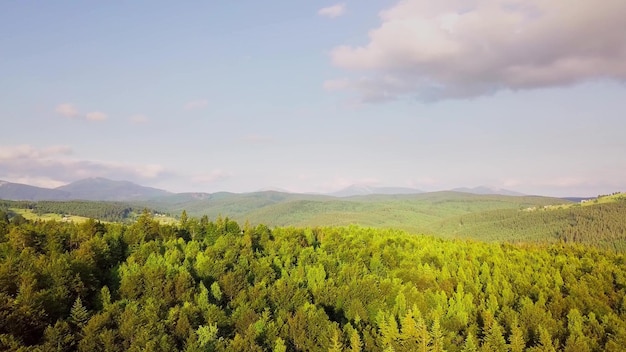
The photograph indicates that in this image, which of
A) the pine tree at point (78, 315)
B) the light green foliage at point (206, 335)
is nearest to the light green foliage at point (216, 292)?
the light green foliage at point (206, 335)

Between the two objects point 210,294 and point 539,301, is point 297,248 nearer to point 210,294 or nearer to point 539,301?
point 210,294

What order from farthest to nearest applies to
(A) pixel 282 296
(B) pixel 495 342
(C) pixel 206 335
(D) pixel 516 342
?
(A) pixel 282 296 < (B) pixel 495 342 < (D) pixel 516 342 < (C) pixel 206 335

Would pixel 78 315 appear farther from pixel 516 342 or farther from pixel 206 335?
pixel 516 342

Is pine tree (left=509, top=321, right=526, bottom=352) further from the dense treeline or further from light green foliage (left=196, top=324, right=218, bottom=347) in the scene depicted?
light green foliage (left=196, top=324, right=218, bottom=347)

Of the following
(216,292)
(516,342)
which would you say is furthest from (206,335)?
(516,342)

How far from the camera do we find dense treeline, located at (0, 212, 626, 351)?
224 ft

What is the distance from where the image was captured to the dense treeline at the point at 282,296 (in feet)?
224

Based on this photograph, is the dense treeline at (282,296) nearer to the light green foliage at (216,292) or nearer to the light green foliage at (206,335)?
the light green foliage at (216,292)

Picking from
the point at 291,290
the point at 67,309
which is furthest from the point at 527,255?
the point at 67,309

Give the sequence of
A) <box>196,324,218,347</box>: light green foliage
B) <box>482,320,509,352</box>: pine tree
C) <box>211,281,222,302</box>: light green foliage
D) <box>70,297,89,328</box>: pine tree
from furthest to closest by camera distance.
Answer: <box>211,281,222,302</box>: light green foliage
<box>482,320,509,352</box>: pine tree
<box>70,297,89,328</box>: pine tree
<box>196,324,218,347</box>: light green foliage

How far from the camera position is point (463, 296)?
105 m

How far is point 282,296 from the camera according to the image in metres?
92.2

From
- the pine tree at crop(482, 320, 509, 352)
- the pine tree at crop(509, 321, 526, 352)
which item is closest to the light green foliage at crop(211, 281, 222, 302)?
the pine tree at crop(482, 320, 509, 352)

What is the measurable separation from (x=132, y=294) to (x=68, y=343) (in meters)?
20.5
